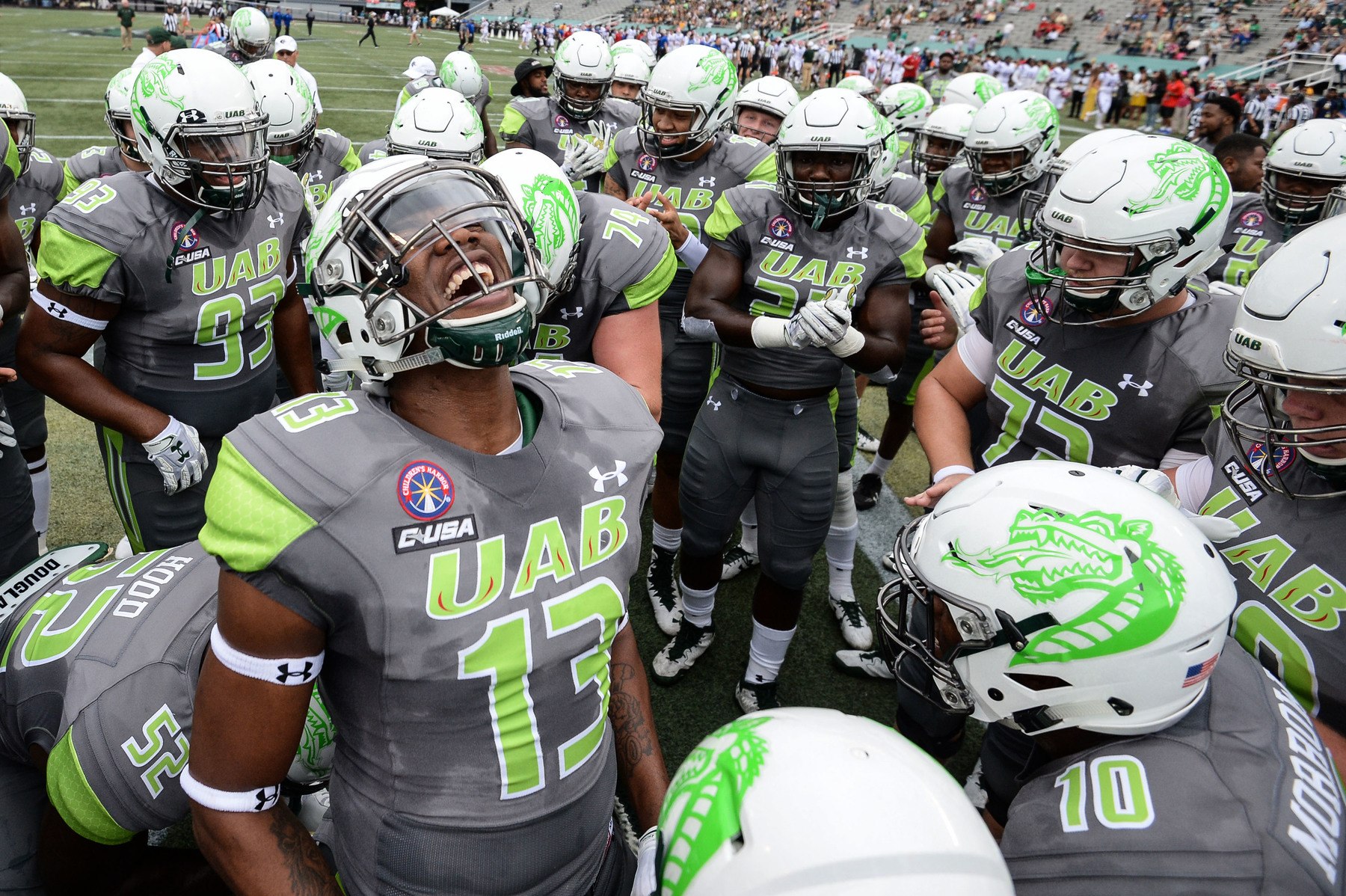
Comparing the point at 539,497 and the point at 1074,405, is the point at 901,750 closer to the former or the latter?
the point at 539,497

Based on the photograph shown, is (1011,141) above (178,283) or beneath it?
above

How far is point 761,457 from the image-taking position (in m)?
3.43

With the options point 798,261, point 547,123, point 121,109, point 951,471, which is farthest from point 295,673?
point 547,123

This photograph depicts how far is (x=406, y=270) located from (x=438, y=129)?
Answer: 2521mm

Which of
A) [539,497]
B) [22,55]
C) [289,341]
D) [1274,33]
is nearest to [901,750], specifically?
[539,497]

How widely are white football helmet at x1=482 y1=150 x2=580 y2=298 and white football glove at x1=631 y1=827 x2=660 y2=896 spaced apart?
146cm

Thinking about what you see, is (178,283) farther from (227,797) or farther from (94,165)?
(94,165)

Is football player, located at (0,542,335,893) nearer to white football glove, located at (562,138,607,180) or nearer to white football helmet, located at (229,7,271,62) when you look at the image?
white football glove, located at (562,138,607,180)

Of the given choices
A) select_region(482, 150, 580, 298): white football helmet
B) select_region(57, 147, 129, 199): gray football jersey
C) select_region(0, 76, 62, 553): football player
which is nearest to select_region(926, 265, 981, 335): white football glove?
select_region(482, 150, 580, 298): white football helmet

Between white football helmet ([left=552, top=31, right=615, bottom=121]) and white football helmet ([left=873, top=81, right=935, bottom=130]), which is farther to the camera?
white football helmet ([left=873, top=81, right=935, bottom=130])

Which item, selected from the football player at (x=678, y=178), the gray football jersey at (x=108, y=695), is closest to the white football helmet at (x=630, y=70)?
the football player at (x=678, y=178)

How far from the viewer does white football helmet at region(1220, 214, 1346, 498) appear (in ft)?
6.11

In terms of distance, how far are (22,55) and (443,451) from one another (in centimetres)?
2682

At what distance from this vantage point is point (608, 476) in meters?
1.69
